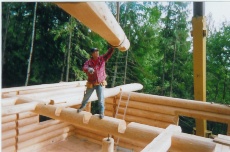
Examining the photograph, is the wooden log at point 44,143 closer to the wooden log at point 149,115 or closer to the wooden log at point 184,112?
the wooden log at point 149,115

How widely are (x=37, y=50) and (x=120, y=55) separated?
8.42 metres

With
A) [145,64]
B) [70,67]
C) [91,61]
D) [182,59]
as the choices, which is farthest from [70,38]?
[91,61]

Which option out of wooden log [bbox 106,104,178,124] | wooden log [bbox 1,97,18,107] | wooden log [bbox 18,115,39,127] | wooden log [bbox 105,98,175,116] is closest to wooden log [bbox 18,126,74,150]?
wooden log [bbox 18,115,39,127]

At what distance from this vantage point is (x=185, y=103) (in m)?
7.97

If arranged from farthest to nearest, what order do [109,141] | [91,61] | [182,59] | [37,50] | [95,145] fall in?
[182,59]
[37,50]
[95,145]
[91,61]
[109,141]

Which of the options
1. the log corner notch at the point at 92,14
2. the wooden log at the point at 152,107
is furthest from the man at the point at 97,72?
the wooden log at the point at 152,107

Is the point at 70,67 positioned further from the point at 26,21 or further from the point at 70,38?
the point at 26,21

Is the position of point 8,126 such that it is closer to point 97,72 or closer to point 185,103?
point 97,72

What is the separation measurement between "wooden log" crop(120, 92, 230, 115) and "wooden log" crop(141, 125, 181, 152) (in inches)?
144

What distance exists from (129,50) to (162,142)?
21199mm

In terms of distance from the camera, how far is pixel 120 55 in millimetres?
24500

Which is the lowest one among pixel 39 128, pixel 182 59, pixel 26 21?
pixel 39 128

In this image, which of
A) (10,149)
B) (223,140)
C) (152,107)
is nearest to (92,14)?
(223,140)

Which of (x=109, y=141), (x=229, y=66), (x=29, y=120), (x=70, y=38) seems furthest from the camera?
(x=229, y=66)
